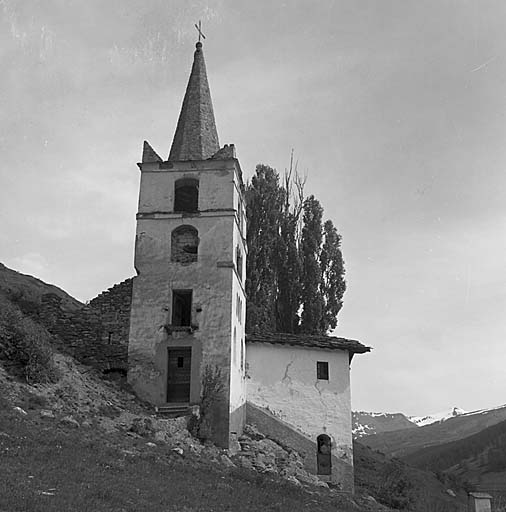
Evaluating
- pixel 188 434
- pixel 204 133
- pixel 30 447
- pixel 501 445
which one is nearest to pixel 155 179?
pixel 204 133

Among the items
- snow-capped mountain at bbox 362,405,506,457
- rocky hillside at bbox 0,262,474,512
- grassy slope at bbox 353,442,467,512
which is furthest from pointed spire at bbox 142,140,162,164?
snow-capped mountain at bbox 362,405,506,457

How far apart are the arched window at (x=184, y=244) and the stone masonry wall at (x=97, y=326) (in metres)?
2.06

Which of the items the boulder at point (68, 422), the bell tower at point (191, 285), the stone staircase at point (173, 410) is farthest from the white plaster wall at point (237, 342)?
the boulder at point (68, 422)

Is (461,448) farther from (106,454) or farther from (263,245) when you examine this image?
(106,454)

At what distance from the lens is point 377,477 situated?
108 feet

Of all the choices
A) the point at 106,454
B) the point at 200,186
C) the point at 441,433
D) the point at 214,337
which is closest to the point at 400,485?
the point at 214,337

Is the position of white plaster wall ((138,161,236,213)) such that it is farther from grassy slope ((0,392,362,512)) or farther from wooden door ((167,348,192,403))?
grassy slope ((0,392,362,512))

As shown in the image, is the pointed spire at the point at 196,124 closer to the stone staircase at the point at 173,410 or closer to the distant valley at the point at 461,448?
the stone staircase at the point at 173,410

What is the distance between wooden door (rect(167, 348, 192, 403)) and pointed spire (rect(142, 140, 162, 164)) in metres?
7.84

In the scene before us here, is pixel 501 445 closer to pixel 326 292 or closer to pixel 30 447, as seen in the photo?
pixel 326 292

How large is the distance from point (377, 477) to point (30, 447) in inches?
865

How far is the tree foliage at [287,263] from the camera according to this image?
114 ft

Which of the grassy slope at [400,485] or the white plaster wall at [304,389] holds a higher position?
the white plaster wall at [304,389]

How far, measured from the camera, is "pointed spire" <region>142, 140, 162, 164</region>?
91.7ft
